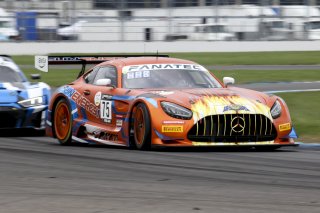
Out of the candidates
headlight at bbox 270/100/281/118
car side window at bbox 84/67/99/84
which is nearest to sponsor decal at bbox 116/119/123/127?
car side window at bbox 84/67/99/84

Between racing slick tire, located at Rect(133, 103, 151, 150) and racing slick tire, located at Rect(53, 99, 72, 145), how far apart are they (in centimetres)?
164


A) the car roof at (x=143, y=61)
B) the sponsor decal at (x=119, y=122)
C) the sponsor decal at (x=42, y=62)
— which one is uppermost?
the car roof at (x=143, y=61)


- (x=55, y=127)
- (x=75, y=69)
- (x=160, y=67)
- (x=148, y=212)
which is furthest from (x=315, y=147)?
(x=75, y=69)

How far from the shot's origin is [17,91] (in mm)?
13172

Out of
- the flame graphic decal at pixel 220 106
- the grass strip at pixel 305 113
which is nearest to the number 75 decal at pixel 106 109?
the flame graphic decal at pixel 220 106

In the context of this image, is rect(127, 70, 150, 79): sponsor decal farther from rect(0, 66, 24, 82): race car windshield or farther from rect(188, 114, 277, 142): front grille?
rect(0, 66, 24, 82): race car windshield

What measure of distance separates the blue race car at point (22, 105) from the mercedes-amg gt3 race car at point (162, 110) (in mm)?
863

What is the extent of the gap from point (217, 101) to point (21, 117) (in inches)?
155

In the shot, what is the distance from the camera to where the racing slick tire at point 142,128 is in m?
A: 9.99

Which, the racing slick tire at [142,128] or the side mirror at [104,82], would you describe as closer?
the racing slick tire at [142,128]

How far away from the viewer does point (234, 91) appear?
10625 mm

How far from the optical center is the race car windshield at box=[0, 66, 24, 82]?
45.8ft

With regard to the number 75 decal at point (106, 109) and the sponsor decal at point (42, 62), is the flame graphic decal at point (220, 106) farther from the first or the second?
the sponsor decal at point (42, 62)

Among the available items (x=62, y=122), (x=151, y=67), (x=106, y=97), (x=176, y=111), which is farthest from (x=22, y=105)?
(x=176, y=111)
